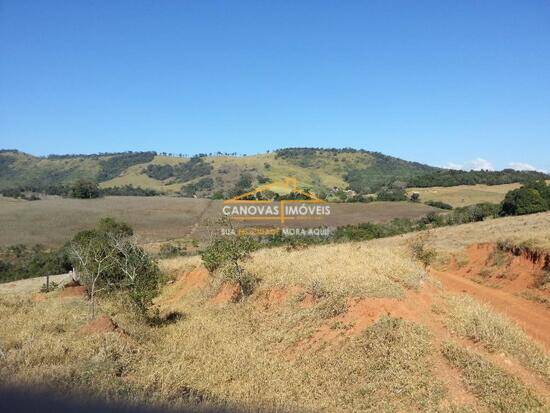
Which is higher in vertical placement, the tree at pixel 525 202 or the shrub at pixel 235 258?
the tree at pixel 525 202

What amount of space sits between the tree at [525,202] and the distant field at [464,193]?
115 ft

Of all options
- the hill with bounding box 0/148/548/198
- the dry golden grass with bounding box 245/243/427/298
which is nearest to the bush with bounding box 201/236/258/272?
the dry golden grass with bounding box 245/243/427/298

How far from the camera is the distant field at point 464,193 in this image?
89106 millimetres

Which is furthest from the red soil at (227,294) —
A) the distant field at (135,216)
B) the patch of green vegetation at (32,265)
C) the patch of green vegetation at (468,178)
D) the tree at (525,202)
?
the patch of green vegetation at (468,178)

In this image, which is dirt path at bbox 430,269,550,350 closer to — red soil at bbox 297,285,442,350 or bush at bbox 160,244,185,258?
red soil at bbox 297,285,442,350

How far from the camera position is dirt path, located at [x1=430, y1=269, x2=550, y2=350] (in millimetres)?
14172

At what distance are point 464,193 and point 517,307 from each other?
3367 inches

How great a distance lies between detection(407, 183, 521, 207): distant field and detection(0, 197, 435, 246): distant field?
14808 millimetres

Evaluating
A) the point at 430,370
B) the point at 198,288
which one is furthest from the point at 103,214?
the point at 430,370

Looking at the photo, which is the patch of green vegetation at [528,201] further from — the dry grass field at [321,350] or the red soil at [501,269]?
the dry grass field at [321,350]

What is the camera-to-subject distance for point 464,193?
96.2 metres

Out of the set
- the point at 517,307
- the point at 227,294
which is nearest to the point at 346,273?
the point at 227,294

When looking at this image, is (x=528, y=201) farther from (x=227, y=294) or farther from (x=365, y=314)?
(x=365, y=314)

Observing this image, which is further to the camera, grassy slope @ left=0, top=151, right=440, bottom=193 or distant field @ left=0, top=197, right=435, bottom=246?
grassy slope @ left=0, top=151, right=440, bottom=193
